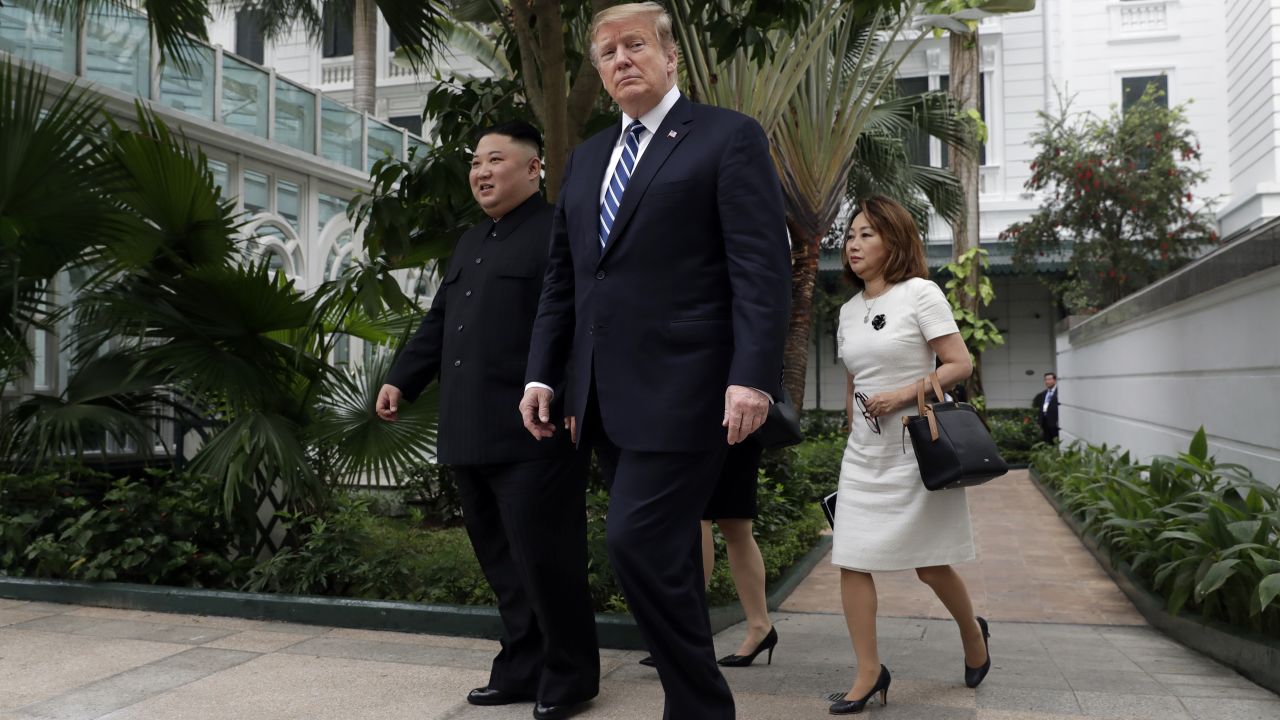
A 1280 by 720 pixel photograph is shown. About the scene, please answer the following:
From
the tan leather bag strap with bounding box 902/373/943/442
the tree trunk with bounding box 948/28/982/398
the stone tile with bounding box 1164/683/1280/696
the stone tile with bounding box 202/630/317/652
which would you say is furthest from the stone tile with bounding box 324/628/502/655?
the tree trunk with bounding box 948/28/982/398

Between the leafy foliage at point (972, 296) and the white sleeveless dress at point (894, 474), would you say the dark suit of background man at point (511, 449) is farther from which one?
the leafy foliage at point (972, 296)

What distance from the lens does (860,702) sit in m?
3.41

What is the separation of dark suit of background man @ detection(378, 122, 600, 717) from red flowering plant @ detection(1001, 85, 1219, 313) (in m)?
15.6

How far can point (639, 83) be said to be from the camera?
299 cm

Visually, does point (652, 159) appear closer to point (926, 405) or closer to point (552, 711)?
point (926, 405)

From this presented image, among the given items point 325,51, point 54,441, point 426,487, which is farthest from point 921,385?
point 325,51

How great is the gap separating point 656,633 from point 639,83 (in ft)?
4.89

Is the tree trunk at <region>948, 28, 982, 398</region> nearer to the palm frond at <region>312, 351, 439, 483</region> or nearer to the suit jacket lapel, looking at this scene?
the palm frond at <region>312, 351, 439, 483</region>

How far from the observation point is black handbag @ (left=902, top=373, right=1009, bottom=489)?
3.41m

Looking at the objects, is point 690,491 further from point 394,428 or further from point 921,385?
point 394,428

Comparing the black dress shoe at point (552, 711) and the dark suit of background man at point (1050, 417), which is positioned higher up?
the dark suit of background man at point (1050, 417)

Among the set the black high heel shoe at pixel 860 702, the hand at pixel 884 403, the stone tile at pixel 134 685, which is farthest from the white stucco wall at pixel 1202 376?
the stone tile at pixel 134 685

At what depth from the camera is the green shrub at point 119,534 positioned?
5.52 m

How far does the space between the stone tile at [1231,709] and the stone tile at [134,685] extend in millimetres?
3401
